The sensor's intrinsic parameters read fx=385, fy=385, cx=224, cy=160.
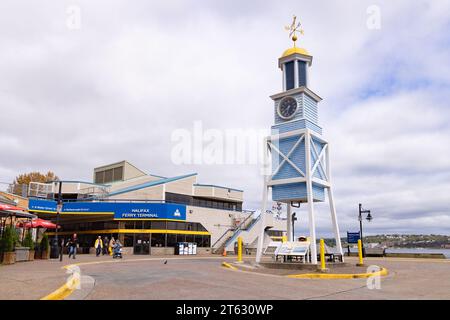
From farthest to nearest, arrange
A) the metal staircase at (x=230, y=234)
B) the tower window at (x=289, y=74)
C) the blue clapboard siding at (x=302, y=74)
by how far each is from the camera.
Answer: the metal staircase at (x=230, y=234)
the tower window at (x=289, y=74)
the blue clapboard siding at (x=302, y=74)

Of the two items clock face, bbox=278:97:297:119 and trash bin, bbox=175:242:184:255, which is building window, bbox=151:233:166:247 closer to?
trash bin, bbox=175:242:184:255

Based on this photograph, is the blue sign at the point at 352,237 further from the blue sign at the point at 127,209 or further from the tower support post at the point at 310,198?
the tower support post at the point at 310,198

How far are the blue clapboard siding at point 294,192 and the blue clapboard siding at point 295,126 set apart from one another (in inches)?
137

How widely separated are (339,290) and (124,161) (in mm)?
42867

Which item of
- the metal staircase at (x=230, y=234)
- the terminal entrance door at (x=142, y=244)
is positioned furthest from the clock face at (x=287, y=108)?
the metal staircase at (x=230, y=234)

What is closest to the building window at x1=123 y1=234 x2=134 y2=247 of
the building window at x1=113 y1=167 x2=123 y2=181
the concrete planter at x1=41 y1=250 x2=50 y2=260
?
the concrete planter at x1=41 y1=250 x2=50 y2=260

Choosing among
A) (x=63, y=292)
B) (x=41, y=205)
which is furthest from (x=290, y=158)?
(x=41, y=205)

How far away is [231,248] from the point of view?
41.6m

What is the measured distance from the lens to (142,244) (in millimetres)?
36938

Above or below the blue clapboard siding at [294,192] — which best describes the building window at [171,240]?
below

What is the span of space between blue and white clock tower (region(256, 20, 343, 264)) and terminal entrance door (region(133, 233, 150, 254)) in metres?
17.0

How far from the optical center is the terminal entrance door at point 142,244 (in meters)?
36.7

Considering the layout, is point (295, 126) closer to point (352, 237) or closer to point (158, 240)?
point (352, 237)

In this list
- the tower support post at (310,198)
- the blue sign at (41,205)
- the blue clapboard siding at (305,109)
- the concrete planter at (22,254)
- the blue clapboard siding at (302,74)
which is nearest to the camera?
the tower support post at (310,198)
